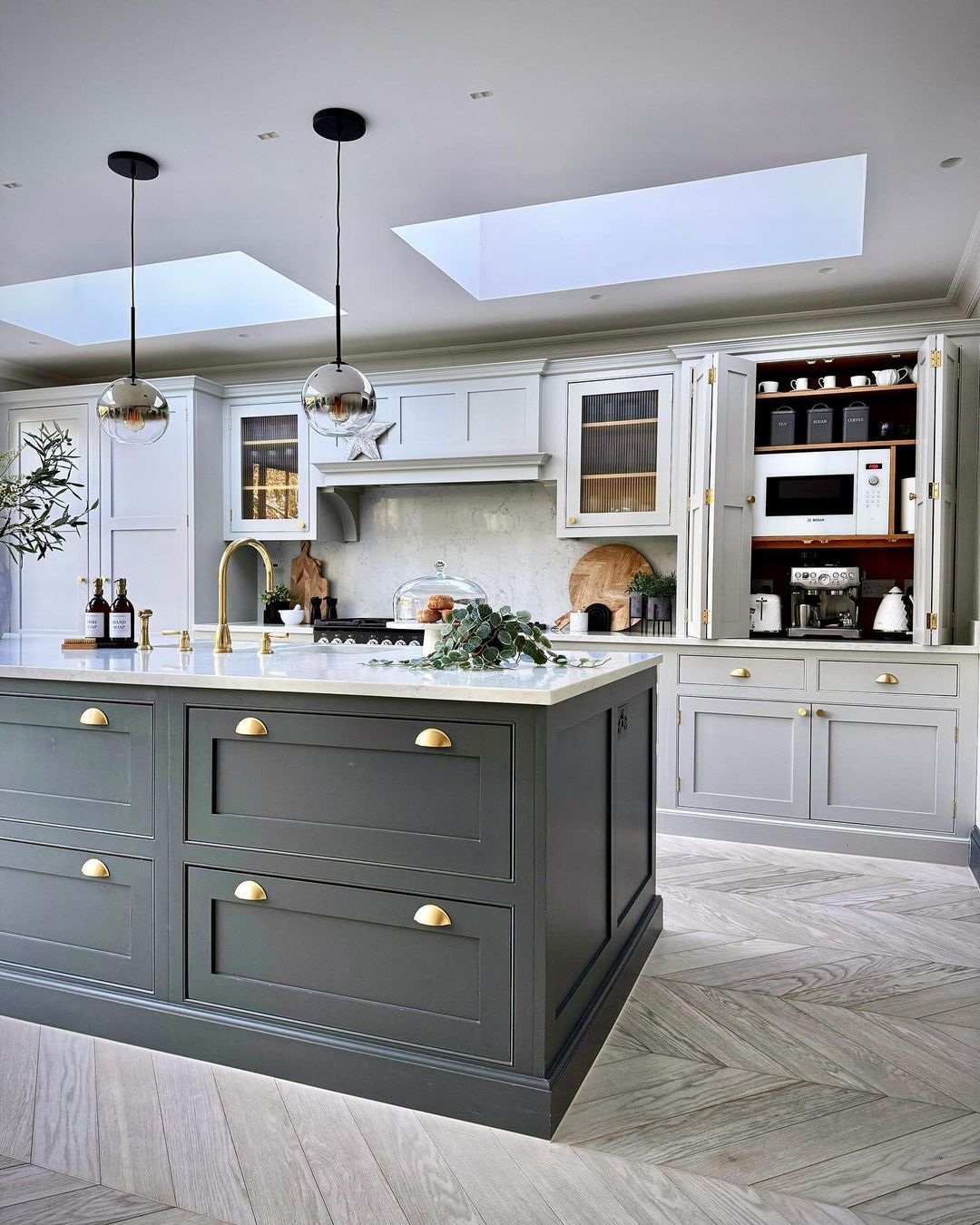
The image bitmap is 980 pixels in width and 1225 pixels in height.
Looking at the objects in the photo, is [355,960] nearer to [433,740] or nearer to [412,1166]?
[412,1166]

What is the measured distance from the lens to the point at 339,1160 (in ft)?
Answer: 5.97

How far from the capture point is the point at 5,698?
2.43 metres

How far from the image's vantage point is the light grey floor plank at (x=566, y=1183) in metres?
1.66

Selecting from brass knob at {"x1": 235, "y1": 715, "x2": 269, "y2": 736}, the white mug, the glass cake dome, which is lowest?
brass knob at {"x1": 235, "y1": 715, "x2": 269, "y2": 736}

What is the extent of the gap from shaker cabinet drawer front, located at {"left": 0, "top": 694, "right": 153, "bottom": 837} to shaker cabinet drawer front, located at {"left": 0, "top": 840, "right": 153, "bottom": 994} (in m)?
0.10

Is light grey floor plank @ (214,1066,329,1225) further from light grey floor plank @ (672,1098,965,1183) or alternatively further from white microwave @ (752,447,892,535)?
white microwave @ (752,447,892,535)

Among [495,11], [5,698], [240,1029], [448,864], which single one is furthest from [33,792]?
[495,11]

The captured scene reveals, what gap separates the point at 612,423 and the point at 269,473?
217cm

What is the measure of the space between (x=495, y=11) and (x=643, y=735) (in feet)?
6.91

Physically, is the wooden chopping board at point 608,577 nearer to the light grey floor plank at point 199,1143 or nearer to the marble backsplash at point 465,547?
the marble backsplash at point 465,547

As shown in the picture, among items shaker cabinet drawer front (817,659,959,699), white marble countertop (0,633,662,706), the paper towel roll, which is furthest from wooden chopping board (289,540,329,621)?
the paper towel roll

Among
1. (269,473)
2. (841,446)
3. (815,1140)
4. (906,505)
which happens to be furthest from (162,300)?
(815,1140)

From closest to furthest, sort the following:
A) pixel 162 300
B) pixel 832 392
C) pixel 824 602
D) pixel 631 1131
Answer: pixel 631 1131
pixel 832 392
pixel 824 602
pixel 162 300

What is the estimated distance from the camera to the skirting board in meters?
3.95
